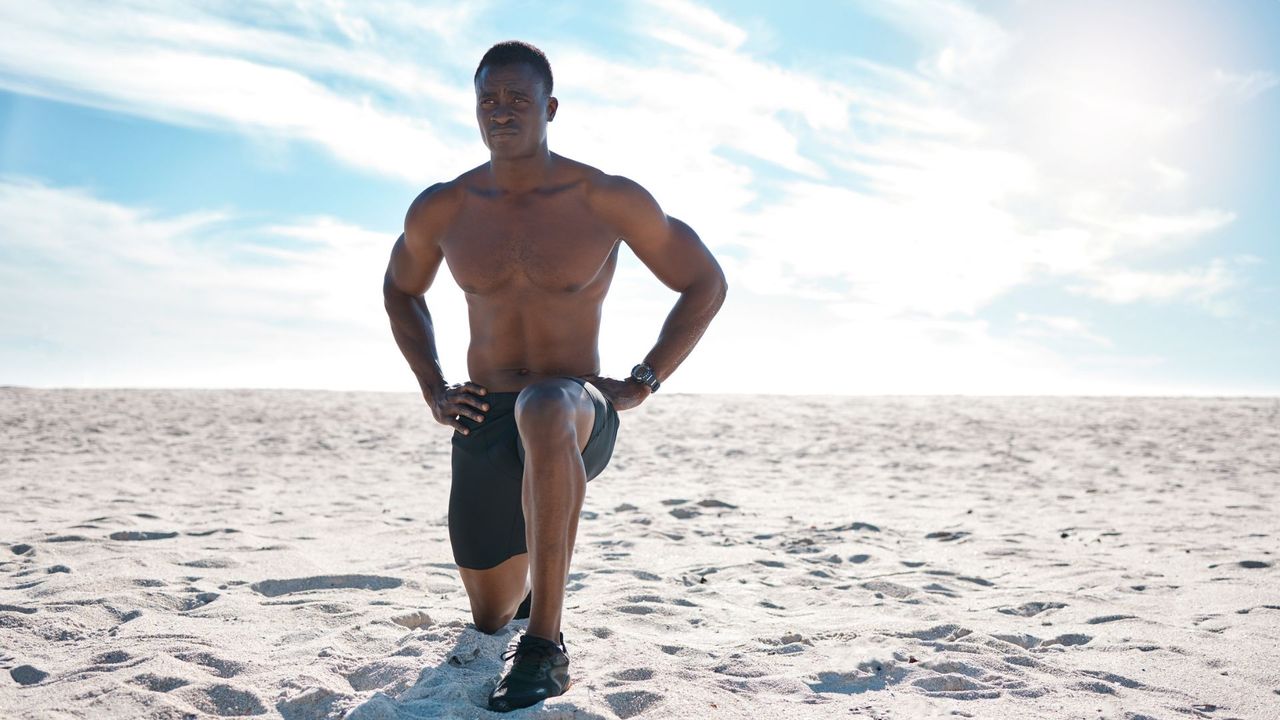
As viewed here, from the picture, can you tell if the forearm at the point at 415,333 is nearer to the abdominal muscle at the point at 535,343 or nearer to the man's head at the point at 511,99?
the abdominal muscle at the point at 535,343

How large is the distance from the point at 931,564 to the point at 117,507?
599cm

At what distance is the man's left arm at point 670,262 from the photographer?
3578mm

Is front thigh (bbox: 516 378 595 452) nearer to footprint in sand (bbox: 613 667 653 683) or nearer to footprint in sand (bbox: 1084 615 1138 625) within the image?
footprint in sand (bbox: 613 667 653 683)

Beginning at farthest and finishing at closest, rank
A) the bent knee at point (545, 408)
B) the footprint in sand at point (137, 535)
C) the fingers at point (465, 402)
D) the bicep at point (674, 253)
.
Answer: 1. the footprint in sand at point (137, 535)
2. the bicep at point (674, 253)
3. the fingers at point (465, 402)
4. the bent knee at point (545, 408)

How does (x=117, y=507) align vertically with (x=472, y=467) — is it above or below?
below

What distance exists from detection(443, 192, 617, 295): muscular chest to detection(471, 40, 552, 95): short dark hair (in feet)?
1.61

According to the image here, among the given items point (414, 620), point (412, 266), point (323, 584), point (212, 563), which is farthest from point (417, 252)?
point (212, 563)

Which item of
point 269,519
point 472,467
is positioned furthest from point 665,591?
point 269,519

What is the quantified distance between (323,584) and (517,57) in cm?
272

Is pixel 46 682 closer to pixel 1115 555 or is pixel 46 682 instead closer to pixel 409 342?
pixel 409 342

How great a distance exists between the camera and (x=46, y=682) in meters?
3.02

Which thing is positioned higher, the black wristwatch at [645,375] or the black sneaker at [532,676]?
the black wristwatch at [645,375]

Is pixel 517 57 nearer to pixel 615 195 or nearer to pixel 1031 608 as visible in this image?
pixel 615 195

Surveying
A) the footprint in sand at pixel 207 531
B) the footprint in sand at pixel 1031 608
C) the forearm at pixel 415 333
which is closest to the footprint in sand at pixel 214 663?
the forearm at pixel 415 333
